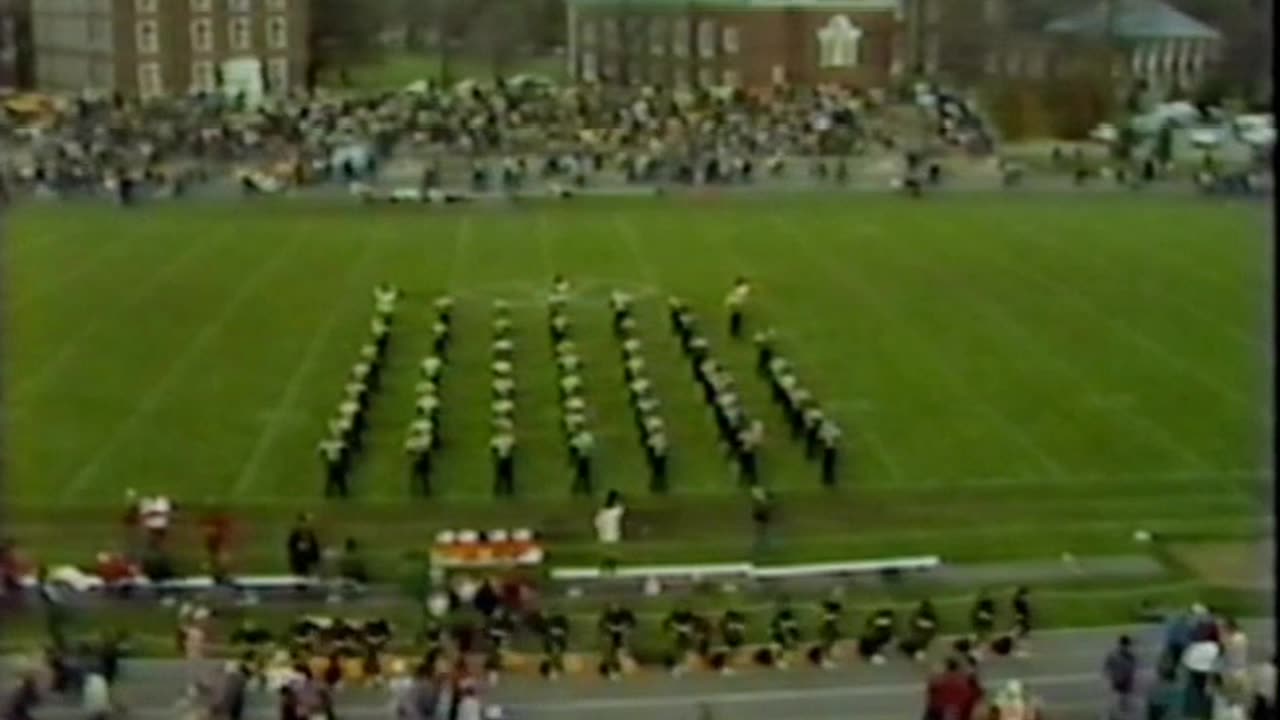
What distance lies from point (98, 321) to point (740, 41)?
33.1 metres

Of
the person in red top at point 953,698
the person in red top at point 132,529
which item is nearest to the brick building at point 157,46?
the person in red top at point 132,529

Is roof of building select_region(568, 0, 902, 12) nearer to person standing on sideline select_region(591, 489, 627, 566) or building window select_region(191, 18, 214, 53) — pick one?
building window select_region(191, 18, 214, 53)

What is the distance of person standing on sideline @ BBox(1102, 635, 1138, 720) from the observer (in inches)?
425

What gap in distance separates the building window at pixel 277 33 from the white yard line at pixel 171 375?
2464cm

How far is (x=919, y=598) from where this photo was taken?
13.5 metres

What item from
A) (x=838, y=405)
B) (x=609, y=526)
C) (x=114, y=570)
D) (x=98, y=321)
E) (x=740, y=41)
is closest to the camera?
(x=114, y=570)

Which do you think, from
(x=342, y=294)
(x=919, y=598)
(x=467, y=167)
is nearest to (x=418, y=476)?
(x=919, y=598)

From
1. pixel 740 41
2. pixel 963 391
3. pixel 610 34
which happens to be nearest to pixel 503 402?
pixel 963 391

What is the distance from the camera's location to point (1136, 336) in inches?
857

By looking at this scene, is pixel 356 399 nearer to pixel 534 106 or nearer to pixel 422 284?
pixel 422 284

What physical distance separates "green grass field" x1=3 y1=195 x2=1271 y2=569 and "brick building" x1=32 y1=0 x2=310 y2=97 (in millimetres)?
18293

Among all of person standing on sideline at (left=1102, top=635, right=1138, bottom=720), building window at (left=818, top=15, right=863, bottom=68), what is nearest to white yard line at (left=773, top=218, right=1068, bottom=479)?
person standing on sideline at (left=1102, top=635, right=1138, bottom=720)

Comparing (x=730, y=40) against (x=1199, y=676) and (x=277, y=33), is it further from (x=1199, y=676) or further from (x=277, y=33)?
(x=1199, y=676)

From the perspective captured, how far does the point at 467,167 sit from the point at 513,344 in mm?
17001
